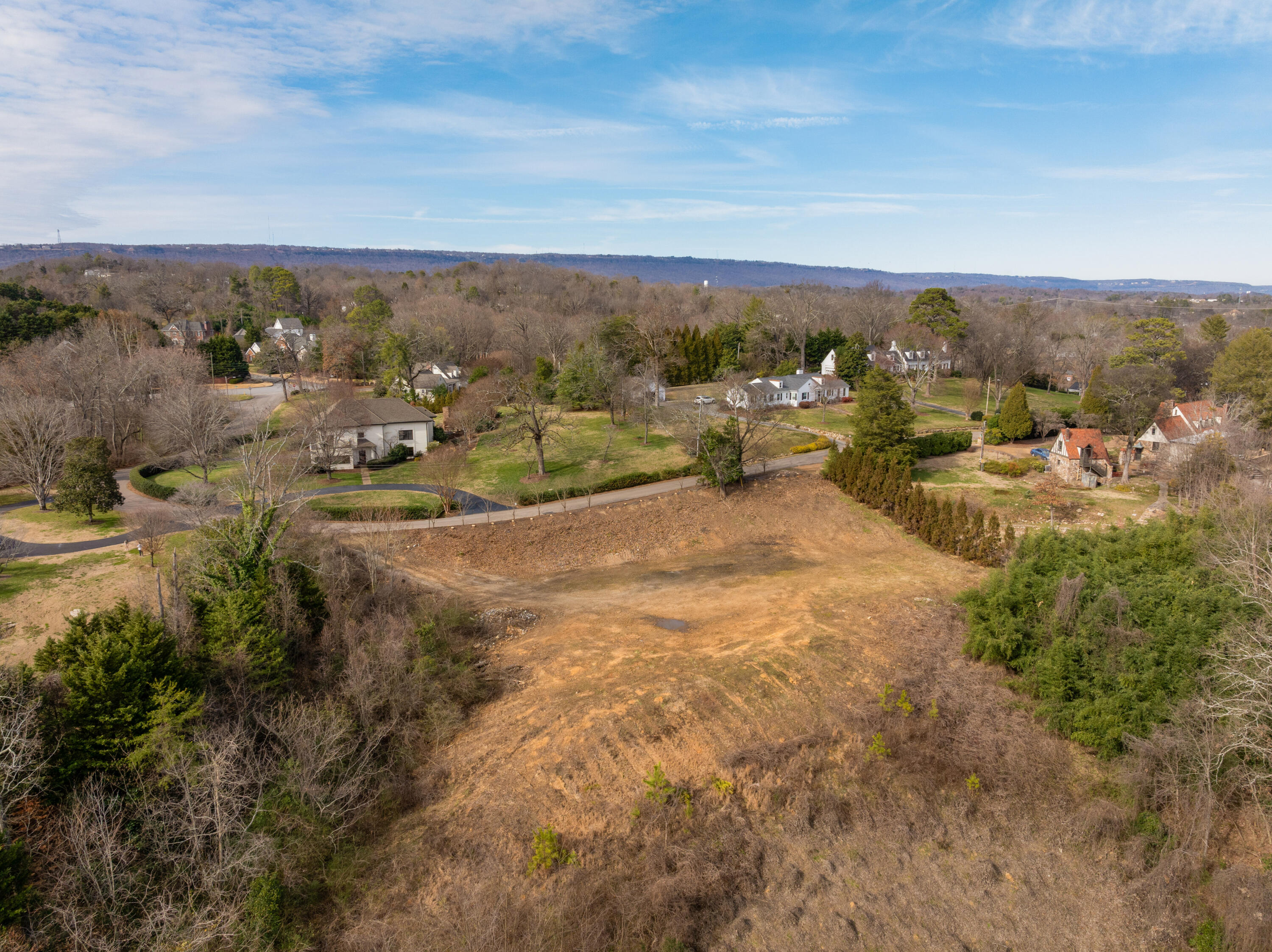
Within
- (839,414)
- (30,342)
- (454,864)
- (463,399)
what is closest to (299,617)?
(454,864)

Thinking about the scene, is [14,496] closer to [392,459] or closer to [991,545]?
[392,459]

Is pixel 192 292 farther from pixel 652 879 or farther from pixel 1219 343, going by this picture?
pixel 1219 343

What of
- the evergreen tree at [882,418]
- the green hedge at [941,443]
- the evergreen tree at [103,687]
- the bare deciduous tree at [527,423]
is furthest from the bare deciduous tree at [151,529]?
the green hedge at [941,443]

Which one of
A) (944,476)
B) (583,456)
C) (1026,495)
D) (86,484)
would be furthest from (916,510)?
(86,484)

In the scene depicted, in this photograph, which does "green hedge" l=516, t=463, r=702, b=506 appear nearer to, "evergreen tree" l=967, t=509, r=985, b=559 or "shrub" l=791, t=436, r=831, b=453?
"shrub" l=791, t=436, r=831, b=453

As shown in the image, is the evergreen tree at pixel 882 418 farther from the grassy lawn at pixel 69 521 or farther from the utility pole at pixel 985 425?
the grassy lawn at pixel 69 521

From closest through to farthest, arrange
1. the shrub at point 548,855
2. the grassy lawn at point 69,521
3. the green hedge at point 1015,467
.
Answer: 1. the shrub at point 548,855
2. the grassy lawn at point 69,521
3. the green hedge at point 1015,467
